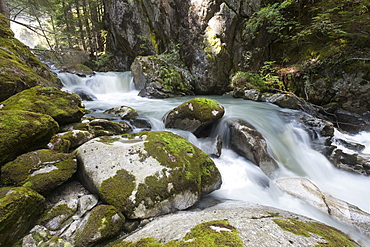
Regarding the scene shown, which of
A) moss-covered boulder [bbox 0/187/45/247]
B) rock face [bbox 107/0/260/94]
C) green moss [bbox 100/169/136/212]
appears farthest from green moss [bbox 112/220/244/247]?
rock face [bbox 107/0/260/94]

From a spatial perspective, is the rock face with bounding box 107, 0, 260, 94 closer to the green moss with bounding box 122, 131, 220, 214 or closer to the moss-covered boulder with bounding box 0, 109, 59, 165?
the green moss with bounding box 122, 131, 220, 214

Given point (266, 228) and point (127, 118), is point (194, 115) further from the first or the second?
point (266, 228)

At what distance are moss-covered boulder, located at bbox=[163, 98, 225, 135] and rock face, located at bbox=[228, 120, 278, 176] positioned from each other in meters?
0.82

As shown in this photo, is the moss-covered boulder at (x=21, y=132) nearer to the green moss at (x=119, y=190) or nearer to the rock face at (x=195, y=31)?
the green moss at (x=119, y=190)

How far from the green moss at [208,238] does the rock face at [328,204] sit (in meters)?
2.91

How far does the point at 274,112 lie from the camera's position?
7434 millimetres

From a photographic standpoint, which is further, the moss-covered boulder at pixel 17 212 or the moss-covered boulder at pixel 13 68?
the moss-covered boulder at pixel 13 68

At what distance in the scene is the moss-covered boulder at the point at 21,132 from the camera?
2.20 meters

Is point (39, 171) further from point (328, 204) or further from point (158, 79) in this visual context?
point (158, 79)

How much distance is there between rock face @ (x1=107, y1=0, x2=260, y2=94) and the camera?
11.3 metres

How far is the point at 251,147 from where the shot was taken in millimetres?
4672

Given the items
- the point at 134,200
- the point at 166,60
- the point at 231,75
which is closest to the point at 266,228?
the point at 134,200

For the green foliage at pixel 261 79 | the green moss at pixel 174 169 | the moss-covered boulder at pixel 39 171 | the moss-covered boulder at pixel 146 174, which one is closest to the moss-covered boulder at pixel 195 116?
the green moss at pixel 174 169

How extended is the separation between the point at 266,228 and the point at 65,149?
11.5ft
